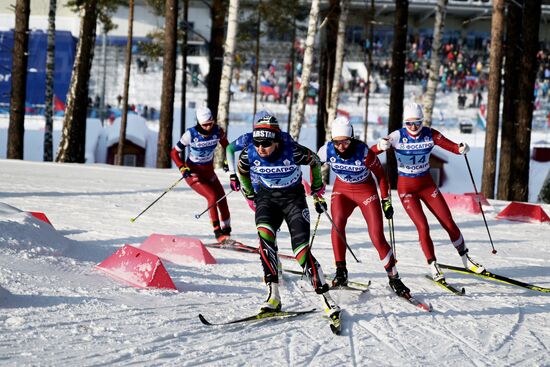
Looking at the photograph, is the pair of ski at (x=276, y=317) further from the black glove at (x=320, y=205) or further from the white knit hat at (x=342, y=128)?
the white knit hat at (x=342, y=128)

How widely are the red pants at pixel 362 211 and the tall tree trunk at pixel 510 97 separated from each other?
11316 millimetres

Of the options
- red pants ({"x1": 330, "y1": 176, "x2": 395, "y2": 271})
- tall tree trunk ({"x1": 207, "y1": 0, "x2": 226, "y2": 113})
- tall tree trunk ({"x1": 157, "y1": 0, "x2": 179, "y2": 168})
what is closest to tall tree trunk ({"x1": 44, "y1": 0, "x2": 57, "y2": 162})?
tall tree trunk ({"x1": 157, "y1": 0, "x2": 179, "y2": 168})

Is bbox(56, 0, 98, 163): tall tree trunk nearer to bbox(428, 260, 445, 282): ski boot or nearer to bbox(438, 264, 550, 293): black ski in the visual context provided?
bbox(438, 264, 550, 293): black ski

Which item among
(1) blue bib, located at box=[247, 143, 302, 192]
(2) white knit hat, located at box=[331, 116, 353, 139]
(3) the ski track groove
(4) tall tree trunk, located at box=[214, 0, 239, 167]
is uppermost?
(4) tall tree trunk, located at box=[214, 0, 239, 167]

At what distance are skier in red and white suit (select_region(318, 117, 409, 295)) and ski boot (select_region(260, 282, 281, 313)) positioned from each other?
1514 mm

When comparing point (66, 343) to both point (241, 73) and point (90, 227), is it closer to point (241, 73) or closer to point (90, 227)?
point (90, 227)

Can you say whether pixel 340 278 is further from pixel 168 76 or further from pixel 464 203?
pixel 168 76

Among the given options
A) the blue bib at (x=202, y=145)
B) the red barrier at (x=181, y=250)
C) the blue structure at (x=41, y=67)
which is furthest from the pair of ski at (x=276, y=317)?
the blue structure at (x=41, y=67)

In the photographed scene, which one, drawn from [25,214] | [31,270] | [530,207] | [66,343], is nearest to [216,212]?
[25,214]

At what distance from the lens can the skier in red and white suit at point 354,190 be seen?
27.2 feet

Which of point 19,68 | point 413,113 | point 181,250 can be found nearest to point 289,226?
point 181,250

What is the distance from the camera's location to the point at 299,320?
7.02 m

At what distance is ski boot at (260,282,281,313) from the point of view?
22.9 ft

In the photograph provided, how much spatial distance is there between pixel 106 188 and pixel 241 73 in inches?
1556
